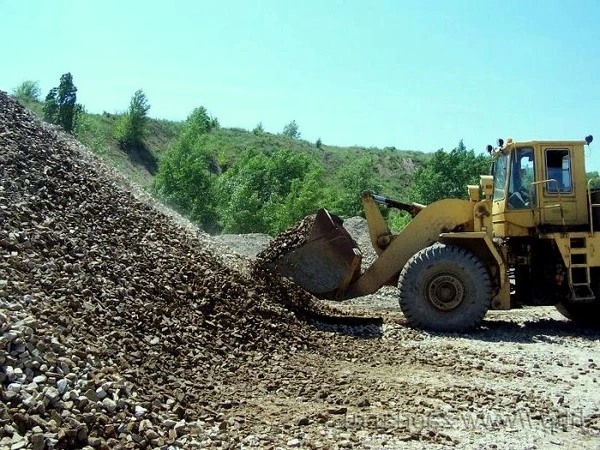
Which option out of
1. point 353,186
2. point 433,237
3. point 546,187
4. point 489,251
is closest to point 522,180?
point 546,187

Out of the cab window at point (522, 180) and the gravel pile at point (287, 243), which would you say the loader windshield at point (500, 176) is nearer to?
the cab window at point (522, 180)

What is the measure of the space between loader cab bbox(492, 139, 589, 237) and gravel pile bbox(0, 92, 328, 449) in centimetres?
329

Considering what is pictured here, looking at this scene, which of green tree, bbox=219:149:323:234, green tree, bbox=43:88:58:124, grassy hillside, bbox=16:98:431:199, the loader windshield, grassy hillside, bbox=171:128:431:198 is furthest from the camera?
grassy hillside, bbox=171:128:431:198

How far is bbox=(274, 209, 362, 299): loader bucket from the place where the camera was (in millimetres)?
9141

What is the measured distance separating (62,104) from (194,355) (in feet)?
106

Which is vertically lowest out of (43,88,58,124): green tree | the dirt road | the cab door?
the dirt road

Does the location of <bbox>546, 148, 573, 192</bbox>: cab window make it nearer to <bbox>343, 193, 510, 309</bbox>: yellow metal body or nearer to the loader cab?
the loader cab

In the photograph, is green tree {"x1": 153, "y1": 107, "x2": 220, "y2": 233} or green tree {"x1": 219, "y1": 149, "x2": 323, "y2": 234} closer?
green tree {"x1": 219, "y1": 149, "x2": 323, "y2": 234}

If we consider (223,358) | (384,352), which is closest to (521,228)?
(384,352)

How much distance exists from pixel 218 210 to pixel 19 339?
2615 centimetres

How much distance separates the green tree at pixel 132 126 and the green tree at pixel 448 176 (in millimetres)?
20225

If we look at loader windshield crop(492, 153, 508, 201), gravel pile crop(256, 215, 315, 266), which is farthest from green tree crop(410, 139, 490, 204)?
gravel pile crop(256, 215, 315, 266)

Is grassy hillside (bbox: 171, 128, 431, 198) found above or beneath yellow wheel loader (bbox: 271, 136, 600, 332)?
above

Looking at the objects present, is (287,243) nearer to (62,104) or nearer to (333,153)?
(62,104)
